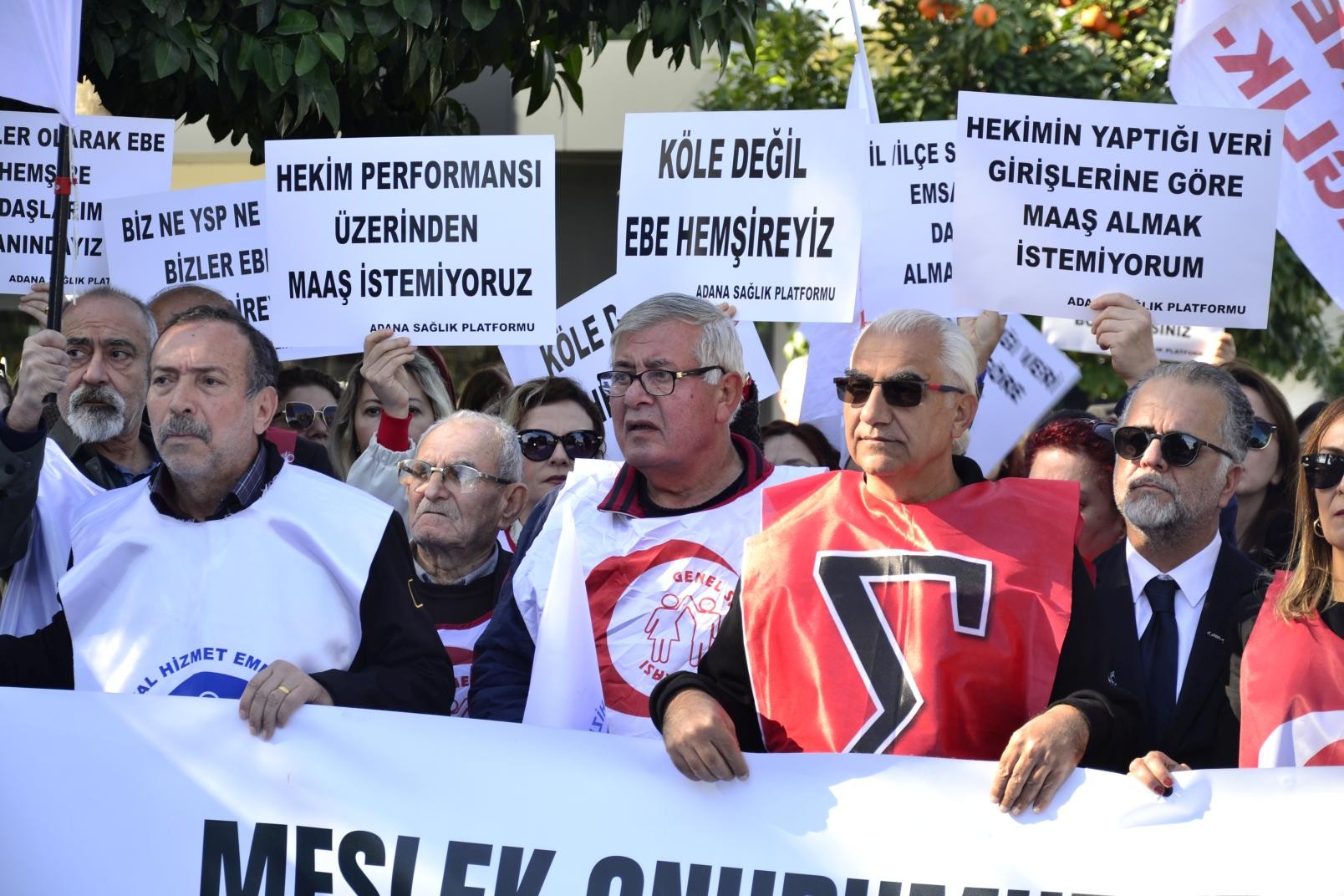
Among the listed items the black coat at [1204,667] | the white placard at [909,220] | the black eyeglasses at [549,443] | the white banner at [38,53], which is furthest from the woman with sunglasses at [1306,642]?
the white banner at [38,53]

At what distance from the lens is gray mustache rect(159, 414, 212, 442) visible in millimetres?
3762

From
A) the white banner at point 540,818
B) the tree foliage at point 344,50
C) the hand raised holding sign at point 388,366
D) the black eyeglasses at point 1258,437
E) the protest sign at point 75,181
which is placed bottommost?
the white banner at point 540,818

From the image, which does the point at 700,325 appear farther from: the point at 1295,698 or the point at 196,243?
the point at 196,243

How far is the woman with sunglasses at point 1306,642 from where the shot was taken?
3238mm

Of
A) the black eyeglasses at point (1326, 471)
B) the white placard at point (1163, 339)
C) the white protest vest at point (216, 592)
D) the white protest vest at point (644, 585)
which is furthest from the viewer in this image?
the white placard at point (1163, 339)

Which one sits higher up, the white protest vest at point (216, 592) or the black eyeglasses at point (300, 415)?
the black eyeglasses at point (300, 415)

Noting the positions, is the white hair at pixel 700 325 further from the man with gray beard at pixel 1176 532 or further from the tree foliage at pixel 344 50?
the tree foliage at pixel 344 50

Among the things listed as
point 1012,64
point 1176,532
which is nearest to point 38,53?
point 1176,532

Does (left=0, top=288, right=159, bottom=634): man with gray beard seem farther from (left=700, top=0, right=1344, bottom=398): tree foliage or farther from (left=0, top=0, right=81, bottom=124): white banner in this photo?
(left=700, top=0, right=1344, bottom=398): tree foliage

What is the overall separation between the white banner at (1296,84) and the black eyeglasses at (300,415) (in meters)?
3.06

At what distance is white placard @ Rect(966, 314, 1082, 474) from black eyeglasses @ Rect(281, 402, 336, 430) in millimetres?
2416

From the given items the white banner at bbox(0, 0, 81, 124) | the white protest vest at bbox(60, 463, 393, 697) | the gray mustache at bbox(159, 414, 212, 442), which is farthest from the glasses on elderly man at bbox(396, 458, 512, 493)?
the white banner at bbox(0, 0, 81, 124)

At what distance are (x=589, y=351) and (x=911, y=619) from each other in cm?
273

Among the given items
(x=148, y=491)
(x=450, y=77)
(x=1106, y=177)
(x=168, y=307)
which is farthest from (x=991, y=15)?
(x=148, y=491)
